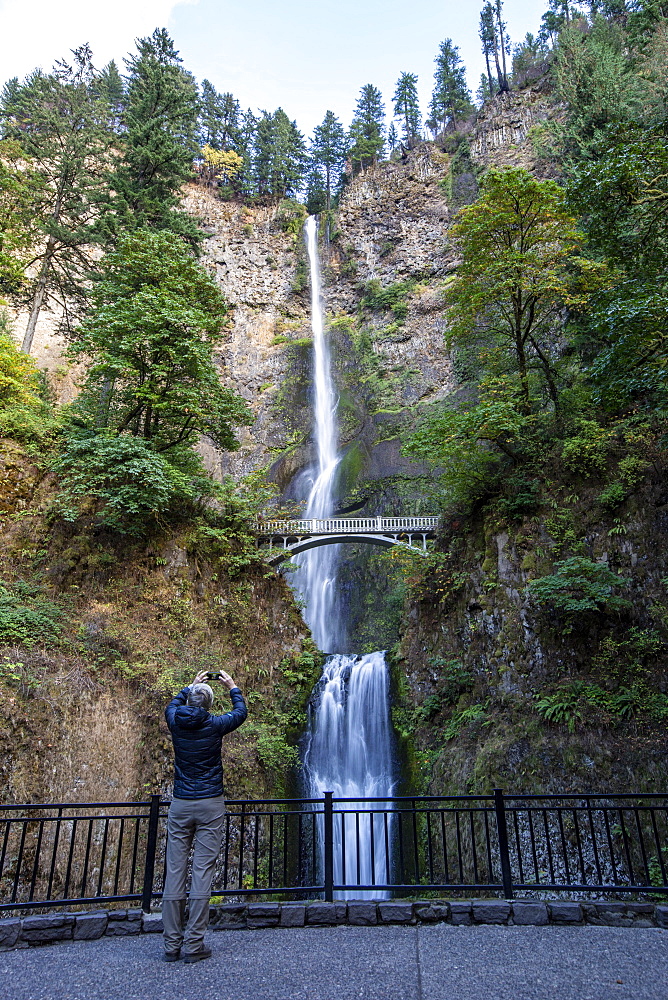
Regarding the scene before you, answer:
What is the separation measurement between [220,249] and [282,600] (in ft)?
109

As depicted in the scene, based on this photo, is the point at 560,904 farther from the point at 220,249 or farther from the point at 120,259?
the point at 220,249

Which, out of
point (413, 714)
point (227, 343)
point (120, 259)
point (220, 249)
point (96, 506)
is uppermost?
point (220, 249)

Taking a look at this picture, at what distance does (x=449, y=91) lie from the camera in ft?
154

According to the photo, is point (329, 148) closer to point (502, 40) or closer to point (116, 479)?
point (502, 40)

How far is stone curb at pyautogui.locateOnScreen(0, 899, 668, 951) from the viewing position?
4895mm

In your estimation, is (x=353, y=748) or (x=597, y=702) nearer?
(x=597, y=702)

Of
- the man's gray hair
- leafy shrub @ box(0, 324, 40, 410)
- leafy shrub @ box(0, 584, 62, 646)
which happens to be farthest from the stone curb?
leafy shrub @ box(0, 324, 40, 410)

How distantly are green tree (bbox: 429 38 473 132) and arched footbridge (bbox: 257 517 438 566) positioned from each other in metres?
40.8

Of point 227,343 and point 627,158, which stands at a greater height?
point 227,343

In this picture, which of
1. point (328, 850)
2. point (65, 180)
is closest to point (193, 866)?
point (328, 850)

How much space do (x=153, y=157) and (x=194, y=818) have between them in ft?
61.3

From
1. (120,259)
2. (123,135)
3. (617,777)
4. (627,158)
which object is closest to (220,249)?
(123,135)

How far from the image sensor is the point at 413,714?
45.1 feet

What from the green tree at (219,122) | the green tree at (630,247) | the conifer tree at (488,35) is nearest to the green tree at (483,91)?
the conifer tree at (488,35)
